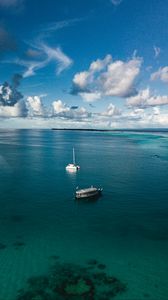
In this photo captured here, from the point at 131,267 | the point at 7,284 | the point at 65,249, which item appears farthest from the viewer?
the point at 65,249

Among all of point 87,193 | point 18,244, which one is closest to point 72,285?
point 18,244

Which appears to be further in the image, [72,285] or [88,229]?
[88,229]

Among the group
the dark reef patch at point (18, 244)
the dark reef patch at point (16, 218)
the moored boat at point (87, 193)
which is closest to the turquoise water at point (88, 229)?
the dark reef patch at point (18, 244)

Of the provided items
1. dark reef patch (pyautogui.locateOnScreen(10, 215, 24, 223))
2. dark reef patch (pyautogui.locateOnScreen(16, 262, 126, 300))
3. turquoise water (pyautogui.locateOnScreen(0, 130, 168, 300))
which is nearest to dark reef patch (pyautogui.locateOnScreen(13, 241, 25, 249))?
turquoise water (pyautogui.locateOnScreen(0, 130, 168, 300))

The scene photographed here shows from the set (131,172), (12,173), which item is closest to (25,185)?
(12,173)

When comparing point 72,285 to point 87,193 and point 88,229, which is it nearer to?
point 88,229

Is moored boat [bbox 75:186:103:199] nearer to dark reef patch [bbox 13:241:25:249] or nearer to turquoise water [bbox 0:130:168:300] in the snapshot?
turquoise water [bbox 0:130:168:300]

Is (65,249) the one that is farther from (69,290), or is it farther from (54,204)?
(54,204)

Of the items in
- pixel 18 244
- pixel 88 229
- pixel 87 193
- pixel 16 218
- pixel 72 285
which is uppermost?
pixel 87 193
